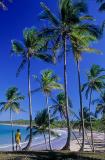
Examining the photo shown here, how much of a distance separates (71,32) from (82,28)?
103 centimetres

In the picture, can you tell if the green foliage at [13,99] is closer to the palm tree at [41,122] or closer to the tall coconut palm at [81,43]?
the palm tree at [41,122]

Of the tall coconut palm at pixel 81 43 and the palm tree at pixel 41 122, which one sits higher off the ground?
the tall coconut palm at pixel 81 43

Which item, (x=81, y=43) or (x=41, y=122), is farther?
(x=41, y=122)

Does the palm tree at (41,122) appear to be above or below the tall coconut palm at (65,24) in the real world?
below

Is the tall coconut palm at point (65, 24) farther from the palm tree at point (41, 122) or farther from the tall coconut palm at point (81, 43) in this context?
the palm tree at point (41, 122)

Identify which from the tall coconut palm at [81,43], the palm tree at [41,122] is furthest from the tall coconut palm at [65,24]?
the palm tree at [41,122]

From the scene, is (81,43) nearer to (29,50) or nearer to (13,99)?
(29,50)

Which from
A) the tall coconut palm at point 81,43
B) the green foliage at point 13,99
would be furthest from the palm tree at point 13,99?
the tall coconut palm at point 81,43

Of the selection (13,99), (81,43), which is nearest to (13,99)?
(13,99)

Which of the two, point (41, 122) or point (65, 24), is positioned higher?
point (65, 24)

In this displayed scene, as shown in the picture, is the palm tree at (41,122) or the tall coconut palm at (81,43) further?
the palm tree at (41,122)

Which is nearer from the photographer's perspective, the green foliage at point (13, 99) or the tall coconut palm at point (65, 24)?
the tall coconut palm at point (65, 24)

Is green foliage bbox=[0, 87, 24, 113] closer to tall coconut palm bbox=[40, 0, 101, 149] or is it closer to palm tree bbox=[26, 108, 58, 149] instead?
palm tree bbox=[26, 108, 58, 149]

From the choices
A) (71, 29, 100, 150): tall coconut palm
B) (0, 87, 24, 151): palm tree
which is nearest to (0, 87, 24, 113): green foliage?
(0, 87, 24, 151): palm tree
